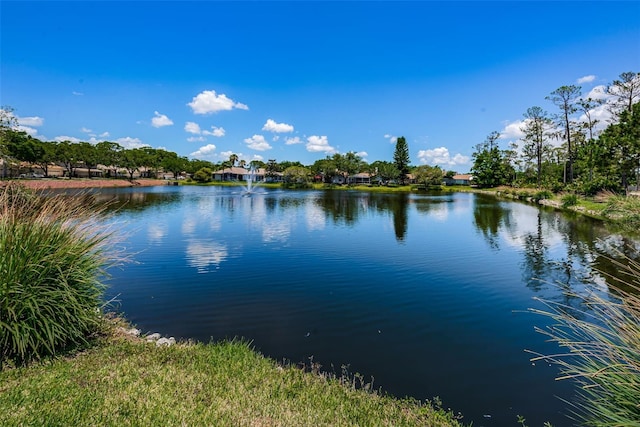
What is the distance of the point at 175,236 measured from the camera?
61.4ft

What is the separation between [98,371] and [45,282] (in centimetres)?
167

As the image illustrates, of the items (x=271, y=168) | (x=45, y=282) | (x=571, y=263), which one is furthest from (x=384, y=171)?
(x=45, y=282)

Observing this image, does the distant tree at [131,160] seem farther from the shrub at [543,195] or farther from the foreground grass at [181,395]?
the foreground grass at [181,395]

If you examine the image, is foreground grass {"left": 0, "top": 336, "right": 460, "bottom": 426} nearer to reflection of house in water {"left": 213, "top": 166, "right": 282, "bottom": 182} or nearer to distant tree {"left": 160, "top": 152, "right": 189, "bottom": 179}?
reflection of house in water {"left": 213, "top": 166, "right": 282, "bottom": 182}

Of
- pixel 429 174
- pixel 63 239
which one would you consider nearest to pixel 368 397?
pixel 63 239

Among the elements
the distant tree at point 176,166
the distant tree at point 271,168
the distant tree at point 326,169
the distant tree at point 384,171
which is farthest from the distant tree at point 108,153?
the distant tree at point 384,171

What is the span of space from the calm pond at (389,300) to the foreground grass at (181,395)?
1.17m

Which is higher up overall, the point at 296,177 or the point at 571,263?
the point at 296,177

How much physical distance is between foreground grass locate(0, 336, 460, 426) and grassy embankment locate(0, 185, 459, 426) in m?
0.01

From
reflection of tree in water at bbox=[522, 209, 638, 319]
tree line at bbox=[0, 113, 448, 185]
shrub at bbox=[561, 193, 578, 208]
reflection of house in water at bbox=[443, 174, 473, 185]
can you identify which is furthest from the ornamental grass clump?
reflection of house in water at bbox=[443, 174, 473, 185]

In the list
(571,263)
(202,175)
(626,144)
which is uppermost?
(202,175)

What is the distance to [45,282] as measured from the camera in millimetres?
5148

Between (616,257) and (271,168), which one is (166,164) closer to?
(271,168)

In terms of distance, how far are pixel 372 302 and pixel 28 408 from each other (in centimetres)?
743
